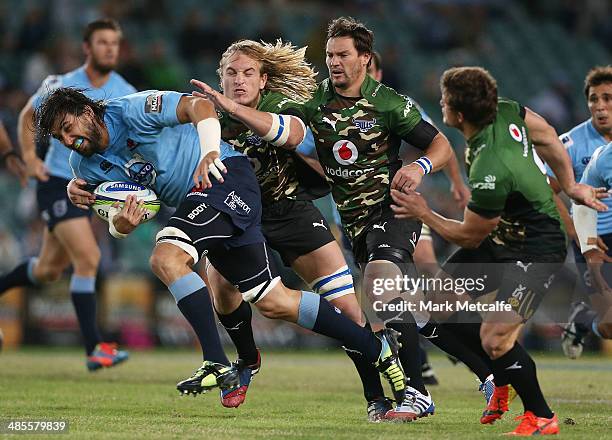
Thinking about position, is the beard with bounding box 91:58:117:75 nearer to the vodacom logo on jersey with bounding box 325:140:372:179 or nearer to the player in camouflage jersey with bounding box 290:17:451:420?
the player in camouflage jersey with bounding box 290:17:451:420

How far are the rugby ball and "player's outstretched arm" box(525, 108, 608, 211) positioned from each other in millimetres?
2319

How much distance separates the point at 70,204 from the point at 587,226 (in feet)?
15.4

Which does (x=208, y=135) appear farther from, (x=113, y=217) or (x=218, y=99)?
(x=113, y=217)

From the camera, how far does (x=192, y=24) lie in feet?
61.2

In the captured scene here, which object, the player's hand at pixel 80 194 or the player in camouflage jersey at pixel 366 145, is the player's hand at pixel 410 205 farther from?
the player's hand at pixel 80 194

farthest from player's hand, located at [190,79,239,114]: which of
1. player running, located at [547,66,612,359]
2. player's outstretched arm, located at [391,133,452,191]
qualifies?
player running, located at [547,66,612,359]

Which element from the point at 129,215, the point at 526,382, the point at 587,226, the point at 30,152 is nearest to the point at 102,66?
the point at 30,152

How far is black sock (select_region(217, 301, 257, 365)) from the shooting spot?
7.91m

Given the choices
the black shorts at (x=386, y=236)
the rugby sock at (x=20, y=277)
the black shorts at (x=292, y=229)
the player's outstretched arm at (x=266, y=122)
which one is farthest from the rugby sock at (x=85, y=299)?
the player's outstretched arm at (x=266, y=122)

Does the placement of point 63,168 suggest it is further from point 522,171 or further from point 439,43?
point 439,43

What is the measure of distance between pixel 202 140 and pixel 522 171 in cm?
183

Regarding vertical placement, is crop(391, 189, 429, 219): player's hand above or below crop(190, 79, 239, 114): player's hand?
below

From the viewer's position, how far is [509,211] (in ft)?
22.2

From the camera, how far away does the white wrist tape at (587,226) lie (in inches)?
308
